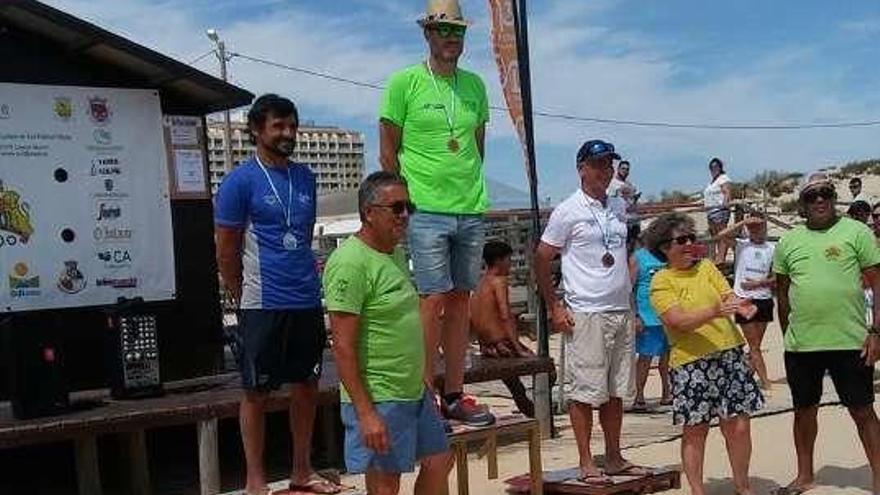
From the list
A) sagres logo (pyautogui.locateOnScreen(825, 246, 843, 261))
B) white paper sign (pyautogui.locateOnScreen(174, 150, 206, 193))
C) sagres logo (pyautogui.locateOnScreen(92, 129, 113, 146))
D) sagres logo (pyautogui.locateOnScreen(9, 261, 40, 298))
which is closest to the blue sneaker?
sagres logo (pyautogui.locateOnScreen(825, 246, 843, 261))

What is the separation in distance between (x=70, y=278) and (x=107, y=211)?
55 cm

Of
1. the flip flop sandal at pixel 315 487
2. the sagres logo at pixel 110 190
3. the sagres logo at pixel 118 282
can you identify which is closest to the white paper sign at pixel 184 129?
the sagres logo at pixel 110 190

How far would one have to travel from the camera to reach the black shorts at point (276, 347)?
5246 millimetres

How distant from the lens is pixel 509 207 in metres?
18.9

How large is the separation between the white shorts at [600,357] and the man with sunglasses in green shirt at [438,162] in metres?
0.95

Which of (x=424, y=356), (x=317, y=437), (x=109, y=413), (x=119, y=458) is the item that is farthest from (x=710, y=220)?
(x=424, y=356)

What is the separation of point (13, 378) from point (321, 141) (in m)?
37.2

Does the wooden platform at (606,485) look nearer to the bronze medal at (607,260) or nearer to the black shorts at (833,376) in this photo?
the black shorts at (833,376)

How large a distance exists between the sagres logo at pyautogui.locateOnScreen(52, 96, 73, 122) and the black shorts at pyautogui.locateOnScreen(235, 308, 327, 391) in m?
3.52

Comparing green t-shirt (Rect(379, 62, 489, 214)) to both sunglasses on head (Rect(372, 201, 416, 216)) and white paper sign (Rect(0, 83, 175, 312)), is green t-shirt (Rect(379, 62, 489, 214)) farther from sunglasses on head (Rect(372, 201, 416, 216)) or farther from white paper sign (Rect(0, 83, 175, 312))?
white paper sign (Rect(0, 83, 175, 312))

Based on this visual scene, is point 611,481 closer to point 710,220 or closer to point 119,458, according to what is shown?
point 119,458

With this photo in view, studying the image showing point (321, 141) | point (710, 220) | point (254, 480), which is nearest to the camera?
point (254, 480)

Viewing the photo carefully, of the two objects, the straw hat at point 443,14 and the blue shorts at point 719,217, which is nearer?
the straw hat at point 443,14

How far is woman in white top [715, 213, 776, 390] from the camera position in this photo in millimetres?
10547
